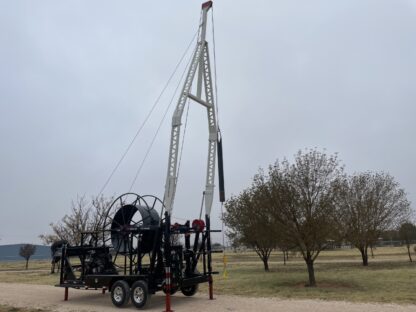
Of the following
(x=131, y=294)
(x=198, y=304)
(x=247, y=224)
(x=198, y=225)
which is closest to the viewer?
(x=131, y=294)

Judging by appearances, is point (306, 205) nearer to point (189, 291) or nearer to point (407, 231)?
point (189, 291)

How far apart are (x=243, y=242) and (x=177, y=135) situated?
→ 62.8ft

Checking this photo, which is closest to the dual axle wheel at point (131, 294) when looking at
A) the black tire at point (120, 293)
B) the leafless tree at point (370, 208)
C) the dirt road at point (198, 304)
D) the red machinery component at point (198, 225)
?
the black tire at point (120, 293)

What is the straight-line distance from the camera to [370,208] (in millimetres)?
33750

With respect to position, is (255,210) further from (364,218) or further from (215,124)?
(364,218)

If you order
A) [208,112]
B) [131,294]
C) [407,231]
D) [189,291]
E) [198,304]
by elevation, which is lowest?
[198,304]

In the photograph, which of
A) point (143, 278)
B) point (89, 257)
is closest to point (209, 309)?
point (143, 278)

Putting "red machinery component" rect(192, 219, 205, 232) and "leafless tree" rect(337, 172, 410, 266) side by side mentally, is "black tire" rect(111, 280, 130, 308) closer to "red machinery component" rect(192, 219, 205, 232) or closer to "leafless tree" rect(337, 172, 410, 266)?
"red machinery component" rect(192, 219, 205, 232)

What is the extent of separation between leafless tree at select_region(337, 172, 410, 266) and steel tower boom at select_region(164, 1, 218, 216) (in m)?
19.1

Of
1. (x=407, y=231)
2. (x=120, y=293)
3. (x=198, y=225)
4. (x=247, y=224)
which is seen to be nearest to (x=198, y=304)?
(x=120, y=293)

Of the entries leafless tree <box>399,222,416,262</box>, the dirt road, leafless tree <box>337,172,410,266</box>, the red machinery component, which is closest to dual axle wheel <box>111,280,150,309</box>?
the dirt road

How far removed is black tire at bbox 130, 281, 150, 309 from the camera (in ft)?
43.0

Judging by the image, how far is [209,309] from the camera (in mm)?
12602

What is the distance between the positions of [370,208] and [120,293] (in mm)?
25133
